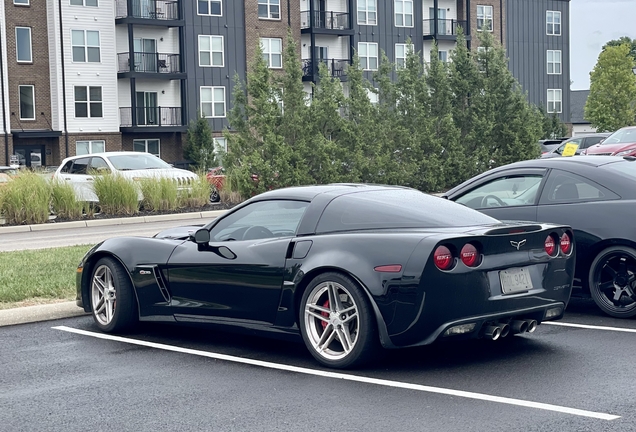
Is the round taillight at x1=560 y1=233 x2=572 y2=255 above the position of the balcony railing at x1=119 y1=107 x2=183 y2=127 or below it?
below

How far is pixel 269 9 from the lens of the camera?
187 ft

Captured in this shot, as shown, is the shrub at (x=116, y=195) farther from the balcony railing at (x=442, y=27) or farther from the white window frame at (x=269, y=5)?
the balcony railing at (x=442, y=27)

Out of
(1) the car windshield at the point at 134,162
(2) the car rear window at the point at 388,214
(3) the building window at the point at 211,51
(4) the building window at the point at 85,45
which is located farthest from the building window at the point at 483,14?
(2) the car rear window at the point at 388,214

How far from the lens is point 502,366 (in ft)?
22.7

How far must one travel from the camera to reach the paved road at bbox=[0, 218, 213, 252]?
18.5m

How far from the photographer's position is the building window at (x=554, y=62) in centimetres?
7369

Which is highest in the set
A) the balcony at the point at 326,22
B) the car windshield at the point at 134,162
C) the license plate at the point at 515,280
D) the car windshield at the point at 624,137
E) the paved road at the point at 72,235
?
the balcony at the point at 326,22

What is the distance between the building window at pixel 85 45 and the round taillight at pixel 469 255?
154ft

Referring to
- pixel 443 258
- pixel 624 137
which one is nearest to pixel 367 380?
pixel 443 258

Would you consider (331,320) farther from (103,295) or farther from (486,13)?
(486,13)

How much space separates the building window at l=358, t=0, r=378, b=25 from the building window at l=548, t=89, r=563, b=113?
63.3 ft

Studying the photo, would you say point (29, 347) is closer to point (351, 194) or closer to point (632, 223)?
point (351, 194)

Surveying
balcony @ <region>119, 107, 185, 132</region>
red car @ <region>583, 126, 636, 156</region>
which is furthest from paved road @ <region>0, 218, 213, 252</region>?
balcony @ <region>119, 107, 185, 132</region>

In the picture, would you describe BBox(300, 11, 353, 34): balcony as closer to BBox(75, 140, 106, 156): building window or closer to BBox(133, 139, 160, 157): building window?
BBox(133, 139, 160, 157): building window
